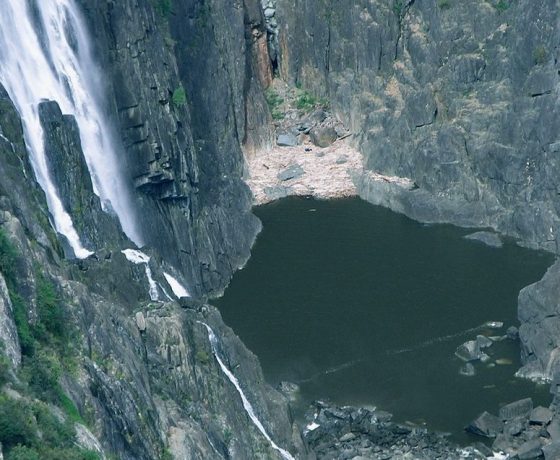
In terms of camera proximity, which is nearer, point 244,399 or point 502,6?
point 244,399

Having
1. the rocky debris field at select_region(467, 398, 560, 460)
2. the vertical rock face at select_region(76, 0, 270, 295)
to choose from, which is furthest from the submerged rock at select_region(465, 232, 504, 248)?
the rocky debris field at select_region(467, 398, 560, 460)

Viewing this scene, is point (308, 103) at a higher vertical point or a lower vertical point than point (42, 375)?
lower

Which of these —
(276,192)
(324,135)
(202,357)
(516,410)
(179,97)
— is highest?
(179,97)

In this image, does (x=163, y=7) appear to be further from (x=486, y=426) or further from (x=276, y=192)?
(x=486, y=426)

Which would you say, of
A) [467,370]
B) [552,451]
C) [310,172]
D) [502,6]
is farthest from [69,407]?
[502,6]

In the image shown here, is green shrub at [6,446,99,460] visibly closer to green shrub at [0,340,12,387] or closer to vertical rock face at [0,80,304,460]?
vertical rock face at [0,80,304,460]

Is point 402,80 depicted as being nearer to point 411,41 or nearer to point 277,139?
point 411,41

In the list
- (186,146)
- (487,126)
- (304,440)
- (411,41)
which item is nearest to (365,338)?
(304,440)
